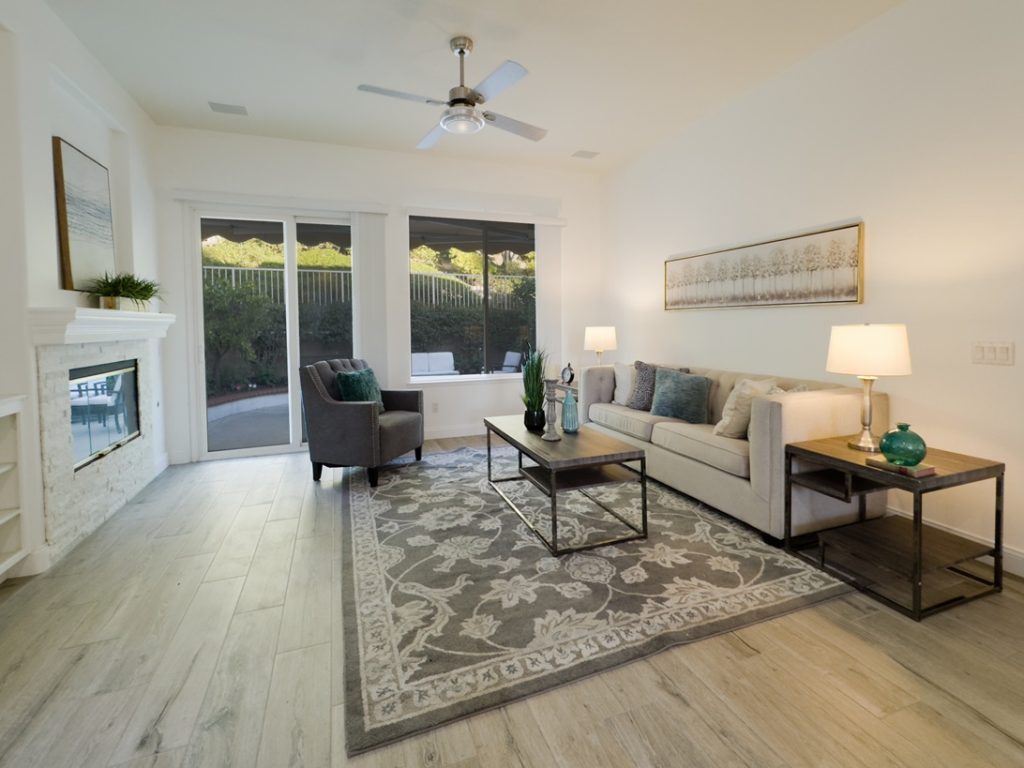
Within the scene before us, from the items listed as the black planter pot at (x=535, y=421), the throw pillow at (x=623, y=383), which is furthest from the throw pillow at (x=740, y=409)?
the throw pillow at (x=623, y=383)

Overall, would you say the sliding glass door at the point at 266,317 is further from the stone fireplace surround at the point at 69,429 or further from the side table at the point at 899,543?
the side table at the point at 899,543

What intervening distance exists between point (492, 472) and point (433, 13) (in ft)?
10.2

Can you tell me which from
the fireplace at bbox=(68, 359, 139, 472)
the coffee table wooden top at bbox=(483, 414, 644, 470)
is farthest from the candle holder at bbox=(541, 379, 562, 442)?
the fireplace at bbox=(68, 359, 139, 472)

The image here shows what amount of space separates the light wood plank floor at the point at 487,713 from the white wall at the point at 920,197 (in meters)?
0.92

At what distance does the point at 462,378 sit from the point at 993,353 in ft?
14.1

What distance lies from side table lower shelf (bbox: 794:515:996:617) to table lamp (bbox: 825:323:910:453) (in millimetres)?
439

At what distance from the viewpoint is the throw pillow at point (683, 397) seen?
3.84 meters

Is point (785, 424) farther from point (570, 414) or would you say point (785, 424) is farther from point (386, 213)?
point (386, 213)

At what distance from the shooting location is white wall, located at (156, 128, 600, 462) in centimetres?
455

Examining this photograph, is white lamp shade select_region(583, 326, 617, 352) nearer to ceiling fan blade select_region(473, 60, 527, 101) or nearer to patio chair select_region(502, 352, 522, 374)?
patio chair select_region(502, 352, 522, 374)

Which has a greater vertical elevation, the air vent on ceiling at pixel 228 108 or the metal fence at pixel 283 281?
the air vent on ceiling at pixel 228 108

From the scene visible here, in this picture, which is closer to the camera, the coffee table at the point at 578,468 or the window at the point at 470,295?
the coffee table at the point at 578,468

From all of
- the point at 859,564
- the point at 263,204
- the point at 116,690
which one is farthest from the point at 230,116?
the point at 859,564

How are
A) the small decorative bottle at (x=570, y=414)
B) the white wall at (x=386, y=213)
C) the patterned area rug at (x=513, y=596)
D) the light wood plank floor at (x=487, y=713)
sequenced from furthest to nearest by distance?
the white wall at (x=386, y=213)
the small decorative bottle at (x=570, y=414)
the patterned area rug at (x=513, y=596)
the light wood plank floor at (x=487, y=713)
